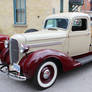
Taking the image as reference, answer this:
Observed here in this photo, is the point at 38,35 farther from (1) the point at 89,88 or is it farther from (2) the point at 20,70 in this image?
(1) the point at 89,88

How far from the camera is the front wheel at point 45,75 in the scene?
10.4ft

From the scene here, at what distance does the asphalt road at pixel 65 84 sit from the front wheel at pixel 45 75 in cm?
15

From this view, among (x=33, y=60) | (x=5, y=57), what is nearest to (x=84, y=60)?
(x=33, y=60)

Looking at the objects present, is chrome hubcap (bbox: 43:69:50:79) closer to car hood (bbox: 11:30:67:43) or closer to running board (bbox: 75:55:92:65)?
car hood (bbox: 11:30:67:43)

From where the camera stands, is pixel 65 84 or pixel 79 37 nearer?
pixel 65 84

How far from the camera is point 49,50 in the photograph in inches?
132

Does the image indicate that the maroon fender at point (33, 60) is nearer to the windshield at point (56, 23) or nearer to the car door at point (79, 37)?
the car door at point (79, 37)

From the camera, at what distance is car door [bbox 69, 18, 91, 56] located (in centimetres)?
409

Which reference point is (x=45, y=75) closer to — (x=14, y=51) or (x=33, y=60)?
(x=33, y=60)

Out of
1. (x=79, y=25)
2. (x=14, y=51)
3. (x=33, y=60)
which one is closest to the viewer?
(x=33, y=60)

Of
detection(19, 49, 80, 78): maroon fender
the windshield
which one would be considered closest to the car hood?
the windshield

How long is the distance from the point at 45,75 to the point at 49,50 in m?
0.60

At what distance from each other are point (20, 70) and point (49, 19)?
228 centimetres

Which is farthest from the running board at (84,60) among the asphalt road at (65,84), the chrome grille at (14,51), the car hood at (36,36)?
the chrome grille at (14,51)
